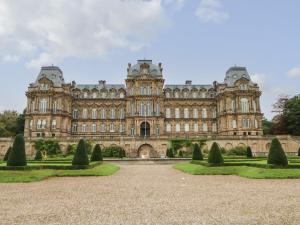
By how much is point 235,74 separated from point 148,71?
18.3 metres

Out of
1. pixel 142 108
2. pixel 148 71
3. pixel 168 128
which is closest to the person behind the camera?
pixel 142 108

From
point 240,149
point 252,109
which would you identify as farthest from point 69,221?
point 252,109

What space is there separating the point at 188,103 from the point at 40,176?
48.9m

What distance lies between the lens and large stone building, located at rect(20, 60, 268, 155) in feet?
189

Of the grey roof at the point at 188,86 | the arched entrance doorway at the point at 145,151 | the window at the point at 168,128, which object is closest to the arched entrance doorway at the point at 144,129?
the window at the point at 168,128

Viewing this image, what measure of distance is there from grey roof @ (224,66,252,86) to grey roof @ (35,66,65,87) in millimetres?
34903

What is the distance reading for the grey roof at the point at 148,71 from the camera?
61219 mm

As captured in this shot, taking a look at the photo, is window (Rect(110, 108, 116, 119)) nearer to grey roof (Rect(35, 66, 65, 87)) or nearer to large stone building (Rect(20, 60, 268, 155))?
large stone building (Rect(20, 60, 268, 155))

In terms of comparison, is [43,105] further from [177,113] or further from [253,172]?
[253,172]

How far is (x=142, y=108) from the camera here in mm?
59562

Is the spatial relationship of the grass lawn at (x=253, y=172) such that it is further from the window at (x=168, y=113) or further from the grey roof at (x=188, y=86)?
the grey roof at (x=188, y=86)

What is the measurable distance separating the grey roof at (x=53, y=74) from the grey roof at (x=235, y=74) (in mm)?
34903

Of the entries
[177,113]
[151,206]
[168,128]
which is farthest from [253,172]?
[177,113]

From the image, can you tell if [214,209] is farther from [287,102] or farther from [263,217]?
[287,102]
